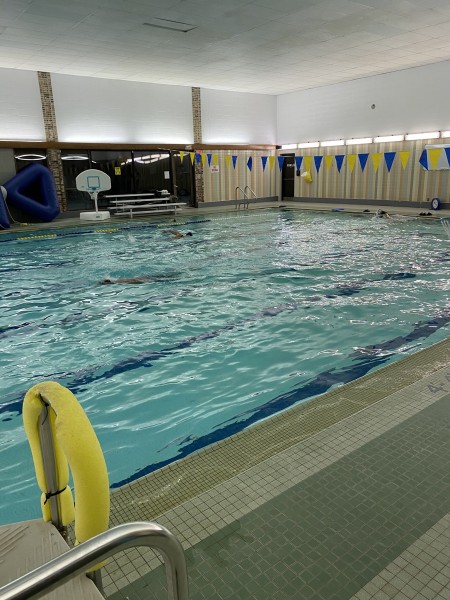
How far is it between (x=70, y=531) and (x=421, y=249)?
31.4 ft

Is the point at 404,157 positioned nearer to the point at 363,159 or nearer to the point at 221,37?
the point at 363,159

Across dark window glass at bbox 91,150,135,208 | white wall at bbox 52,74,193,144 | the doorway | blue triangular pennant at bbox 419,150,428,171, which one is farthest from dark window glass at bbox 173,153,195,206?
blue triangular pennant at bbox 419,150,428,171

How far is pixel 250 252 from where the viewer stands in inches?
398

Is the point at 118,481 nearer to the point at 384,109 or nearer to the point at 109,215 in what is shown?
the point at 109,215

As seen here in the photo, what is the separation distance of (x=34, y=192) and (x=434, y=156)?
1283 cm

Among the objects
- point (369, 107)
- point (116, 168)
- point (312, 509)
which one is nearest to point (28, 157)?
point (116, 168)

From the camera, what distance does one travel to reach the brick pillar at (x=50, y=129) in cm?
1482

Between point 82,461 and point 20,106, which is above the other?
point 20,106

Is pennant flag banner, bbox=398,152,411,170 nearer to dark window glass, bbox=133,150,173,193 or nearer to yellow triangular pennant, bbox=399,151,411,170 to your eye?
yellow triangular pennant, bbox=399,151,411,170

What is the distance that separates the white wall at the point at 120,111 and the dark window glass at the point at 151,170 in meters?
0.50

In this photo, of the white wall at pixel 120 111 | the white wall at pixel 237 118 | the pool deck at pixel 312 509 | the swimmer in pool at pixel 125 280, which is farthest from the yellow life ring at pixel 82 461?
the white wall at pixel 237 118

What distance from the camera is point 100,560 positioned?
1.00 m

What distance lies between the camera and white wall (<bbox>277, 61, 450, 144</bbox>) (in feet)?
50.9

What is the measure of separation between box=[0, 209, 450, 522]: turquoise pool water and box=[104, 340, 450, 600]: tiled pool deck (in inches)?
29.8
